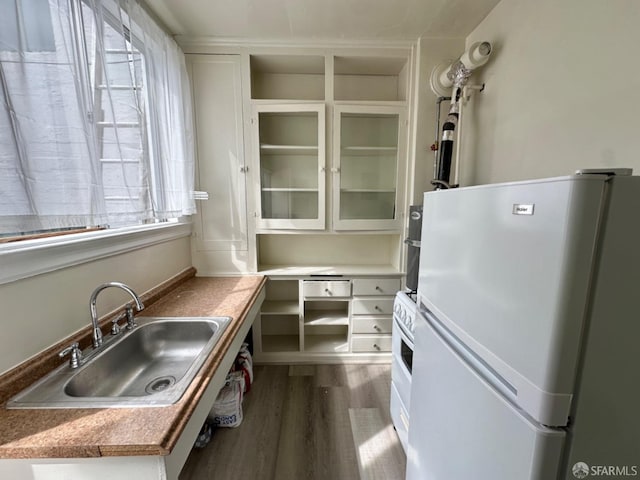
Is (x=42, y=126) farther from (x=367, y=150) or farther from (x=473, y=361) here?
(x=367, y=150)

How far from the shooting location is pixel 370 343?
2182mm

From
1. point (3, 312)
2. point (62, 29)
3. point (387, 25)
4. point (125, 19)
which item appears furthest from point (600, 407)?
point (125, 19)

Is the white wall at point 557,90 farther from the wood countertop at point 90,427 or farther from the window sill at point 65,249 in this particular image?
the window sill at point 65,249

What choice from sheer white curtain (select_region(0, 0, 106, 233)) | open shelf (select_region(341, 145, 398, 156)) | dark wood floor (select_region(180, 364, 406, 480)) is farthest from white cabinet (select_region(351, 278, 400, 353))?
sheer white curtain (select_region(0, 0, 106, 233))

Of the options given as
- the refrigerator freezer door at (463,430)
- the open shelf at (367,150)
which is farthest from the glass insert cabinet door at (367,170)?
the refrigerator freezer door at (463,430)

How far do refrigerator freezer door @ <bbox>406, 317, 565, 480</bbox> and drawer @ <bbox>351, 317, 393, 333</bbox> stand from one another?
106 cm

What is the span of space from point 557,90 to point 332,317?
77.6 inches

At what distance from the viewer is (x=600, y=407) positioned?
20.2 inches

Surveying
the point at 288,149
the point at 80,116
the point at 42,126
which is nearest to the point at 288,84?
the point at 288,149

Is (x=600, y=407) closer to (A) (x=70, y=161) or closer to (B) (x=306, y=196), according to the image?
(A) (x=70, y=161)

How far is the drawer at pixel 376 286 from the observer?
2.12 m

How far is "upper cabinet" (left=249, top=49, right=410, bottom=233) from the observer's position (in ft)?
6.41

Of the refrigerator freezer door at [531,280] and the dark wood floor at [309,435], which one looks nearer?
the refrigerator freezer door at [531,280]

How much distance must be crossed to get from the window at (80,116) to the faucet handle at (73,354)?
0.44 m
